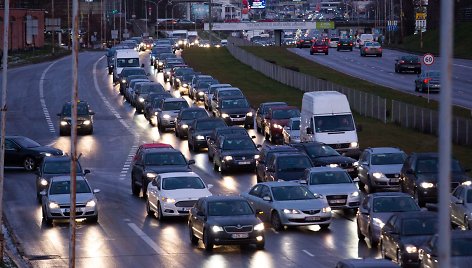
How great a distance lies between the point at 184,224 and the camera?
33.0m

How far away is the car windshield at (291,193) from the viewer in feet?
101

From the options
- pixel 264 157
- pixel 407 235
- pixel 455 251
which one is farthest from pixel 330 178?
pixel 455 251

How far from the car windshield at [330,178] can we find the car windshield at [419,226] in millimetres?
9703

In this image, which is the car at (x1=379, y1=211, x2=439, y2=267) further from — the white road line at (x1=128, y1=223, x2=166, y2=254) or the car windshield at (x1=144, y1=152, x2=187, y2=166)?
the car windshield at (x1=144, y1=152, x2=187, y2=166)

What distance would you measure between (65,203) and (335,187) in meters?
7.60

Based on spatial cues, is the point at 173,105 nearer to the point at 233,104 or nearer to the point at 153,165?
the point at 233,104

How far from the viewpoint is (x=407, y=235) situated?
24.0 m

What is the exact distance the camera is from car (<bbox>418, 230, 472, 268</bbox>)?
19922 millimetres

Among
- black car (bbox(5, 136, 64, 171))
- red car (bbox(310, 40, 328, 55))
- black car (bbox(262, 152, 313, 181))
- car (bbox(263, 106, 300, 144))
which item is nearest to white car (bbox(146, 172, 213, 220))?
black car (bbox(262, 152, 313, 181))

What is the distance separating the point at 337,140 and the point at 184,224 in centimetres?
1371

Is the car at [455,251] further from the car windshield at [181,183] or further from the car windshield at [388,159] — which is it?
the car windshield at [388,159]

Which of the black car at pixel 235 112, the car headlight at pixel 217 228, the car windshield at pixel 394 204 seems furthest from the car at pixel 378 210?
the black car at pixel 235 112

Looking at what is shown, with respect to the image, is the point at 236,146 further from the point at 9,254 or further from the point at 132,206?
the point at 9,254

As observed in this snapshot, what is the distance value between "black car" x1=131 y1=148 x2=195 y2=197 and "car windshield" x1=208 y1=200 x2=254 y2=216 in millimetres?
9715
